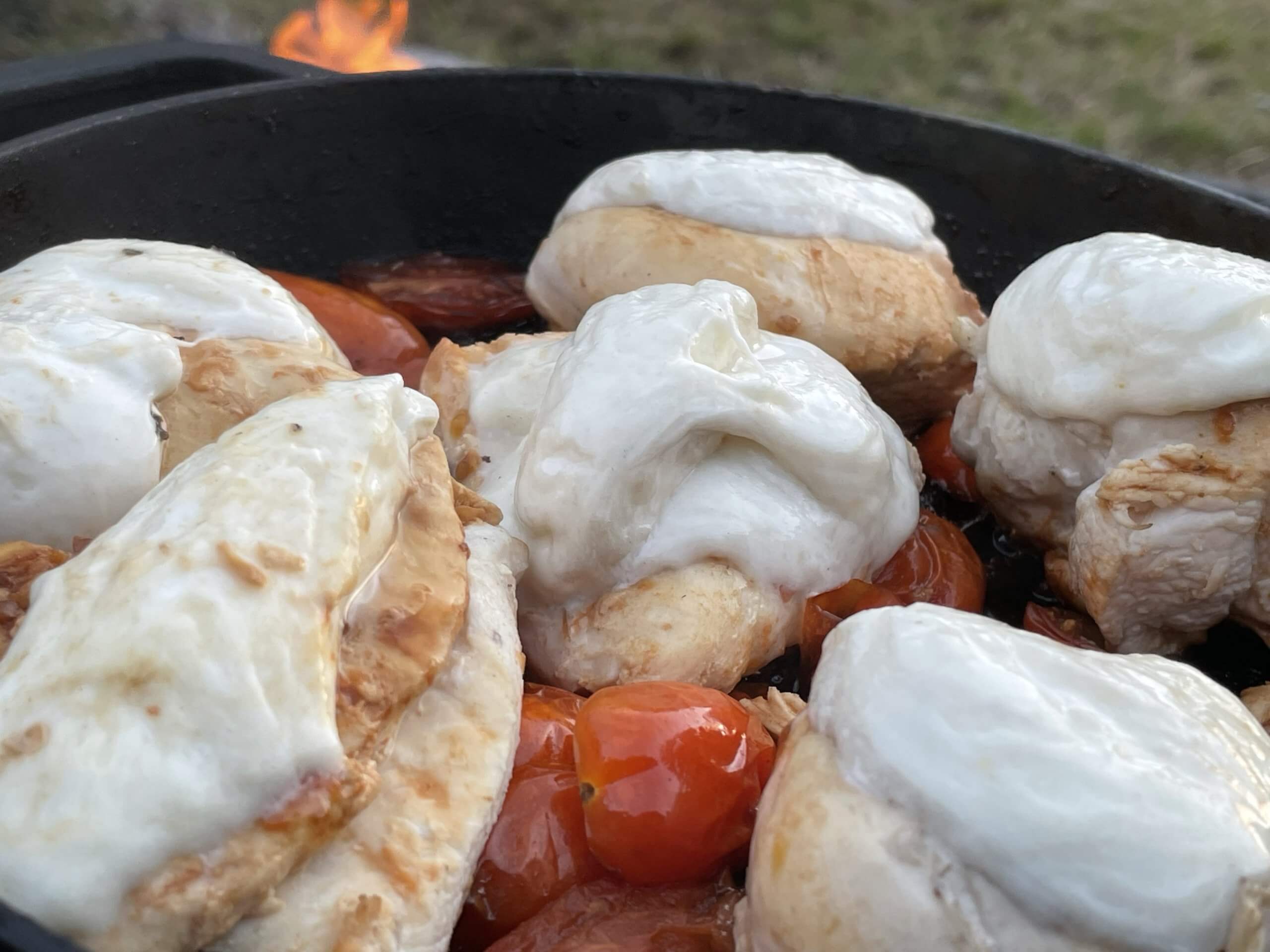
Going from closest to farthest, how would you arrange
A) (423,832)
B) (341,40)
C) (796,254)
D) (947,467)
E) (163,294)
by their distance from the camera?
(423,832) → (163,294) → (796,254) → (947,467) → (341,40)

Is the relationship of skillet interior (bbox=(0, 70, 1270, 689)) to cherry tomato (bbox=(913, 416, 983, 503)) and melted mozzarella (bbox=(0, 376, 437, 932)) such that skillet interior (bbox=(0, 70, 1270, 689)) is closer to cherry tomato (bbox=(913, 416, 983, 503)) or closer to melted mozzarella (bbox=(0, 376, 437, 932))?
cherry tomato (bbox=(913, 416, 983, 503))

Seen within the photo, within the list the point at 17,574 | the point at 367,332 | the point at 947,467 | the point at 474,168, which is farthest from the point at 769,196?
the point at 17,574

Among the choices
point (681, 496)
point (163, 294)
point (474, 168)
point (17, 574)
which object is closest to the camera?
point (17, 574)

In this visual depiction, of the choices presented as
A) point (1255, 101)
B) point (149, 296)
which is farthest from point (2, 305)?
point (1255, 101)

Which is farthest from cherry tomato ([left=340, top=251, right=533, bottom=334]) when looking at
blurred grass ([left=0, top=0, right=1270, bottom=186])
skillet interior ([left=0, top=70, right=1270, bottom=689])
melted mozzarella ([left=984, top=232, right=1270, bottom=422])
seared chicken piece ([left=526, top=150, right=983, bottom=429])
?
blurred grass ([left=0, top=0, right=1270, bottom=186])

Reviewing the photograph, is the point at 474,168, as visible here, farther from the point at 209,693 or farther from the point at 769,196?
the point at 209,693

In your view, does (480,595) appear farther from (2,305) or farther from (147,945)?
(2,305)
